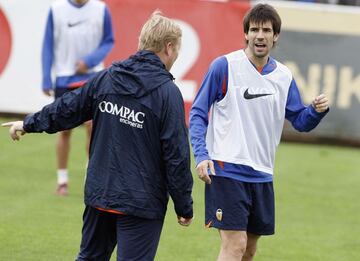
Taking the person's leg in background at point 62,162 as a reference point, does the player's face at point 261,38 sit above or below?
above

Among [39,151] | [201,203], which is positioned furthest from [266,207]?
[39,151]

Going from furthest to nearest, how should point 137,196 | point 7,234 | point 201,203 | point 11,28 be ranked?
point 11,28, point 201,203, point 7,234, point 137,196

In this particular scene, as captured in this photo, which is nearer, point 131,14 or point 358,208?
point 358,208

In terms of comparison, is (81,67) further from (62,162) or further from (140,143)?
(140,143)

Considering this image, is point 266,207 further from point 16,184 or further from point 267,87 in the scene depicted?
point 16,184

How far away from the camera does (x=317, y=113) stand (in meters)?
6.66

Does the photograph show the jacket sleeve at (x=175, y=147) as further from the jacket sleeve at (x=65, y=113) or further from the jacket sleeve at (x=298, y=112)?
the jacket sleeve at (x=298, y=112)

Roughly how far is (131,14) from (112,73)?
33.2ft

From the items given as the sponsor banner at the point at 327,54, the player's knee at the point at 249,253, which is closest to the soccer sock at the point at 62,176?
the player's knee at the point at 249,253

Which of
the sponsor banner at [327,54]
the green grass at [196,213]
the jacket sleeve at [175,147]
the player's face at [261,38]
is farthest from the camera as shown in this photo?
the sponsor banner at [327,54]

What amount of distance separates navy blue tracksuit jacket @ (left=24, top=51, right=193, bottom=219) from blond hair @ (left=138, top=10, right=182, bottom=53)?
56 mm

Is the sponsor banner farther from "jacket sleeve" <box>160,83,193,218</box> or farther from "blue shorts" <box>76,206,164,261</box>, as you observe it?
"jacket sleeve" <box>160,83,193,218</box>

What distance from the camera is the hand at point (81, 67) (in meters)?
10.9

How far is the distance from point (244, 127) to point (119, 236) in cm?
129
